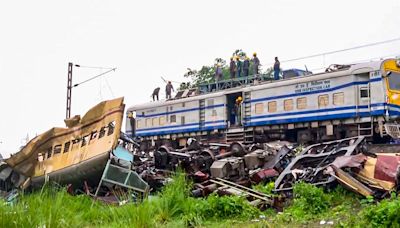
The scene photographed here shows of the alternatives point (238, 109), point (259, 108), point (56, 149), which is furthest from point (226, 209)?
point (238, 109)

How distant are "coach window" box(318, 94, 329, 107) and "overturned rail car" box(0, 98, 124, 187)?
982 centimetres

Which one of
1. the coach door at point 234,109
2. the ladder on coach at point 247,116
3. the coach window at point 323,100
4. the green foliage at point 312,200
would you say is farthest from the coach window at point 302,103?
the green foliage at point 312,200

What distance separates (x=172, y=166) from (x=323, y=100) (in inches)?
353

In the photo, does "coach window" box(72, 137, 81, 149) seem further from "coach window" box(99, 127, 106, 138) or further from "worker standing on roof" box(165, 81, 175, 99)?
"worker standing on roof" box(165, 81, 175, 99)

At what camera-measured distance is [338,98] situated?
19.3m

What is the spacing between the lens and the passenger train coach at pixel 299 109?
1817cm

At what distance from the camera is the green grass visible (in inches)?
251

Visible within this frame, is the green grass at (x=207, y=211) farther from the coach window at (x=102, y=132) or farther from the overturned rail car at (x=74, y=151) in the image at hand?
the coach window at (x=102, y=132)

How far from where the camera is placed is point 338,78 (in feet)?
63.4

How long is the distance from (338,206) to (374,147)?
5.90 m

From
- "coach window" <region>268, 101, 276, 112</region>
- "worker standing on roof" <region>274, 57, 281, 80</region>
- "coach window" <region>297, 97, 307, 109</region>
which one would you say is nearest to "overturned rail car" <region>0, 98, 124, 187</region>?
"coach window" <region>297, 97, 307, 109</region>

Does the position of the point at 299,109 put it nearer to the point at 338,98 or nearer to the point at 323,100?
the point at 323,100

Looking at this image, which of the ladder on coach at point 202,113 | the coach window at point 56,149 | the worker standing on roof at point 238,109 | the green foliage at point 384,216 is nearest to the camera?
the green foliage at point 384,216

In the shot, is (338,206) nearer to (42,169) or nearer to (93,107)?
(93,107)
